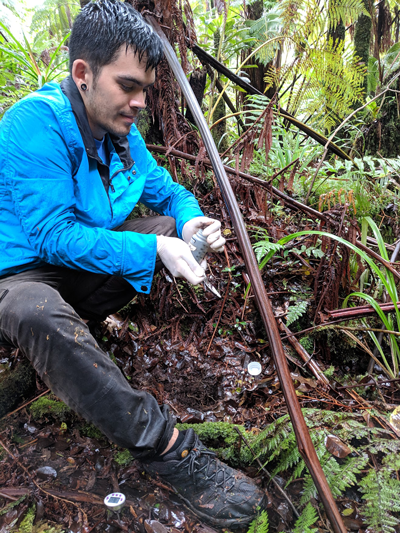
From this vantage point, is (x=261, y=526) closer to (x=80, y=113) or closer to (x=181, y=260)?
(x=181, y=260)

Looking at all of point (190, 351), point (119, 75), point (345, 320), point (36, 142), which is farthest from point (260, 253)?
point (36, 142)

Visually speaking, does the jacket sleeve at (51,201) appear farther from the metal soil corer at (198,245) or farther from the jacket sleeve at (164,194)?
the jacket sleeve at (164,194)

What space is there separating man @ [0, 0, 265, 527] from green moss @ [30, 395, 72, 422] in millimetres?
507

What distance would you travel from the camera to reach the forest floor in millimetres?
1448

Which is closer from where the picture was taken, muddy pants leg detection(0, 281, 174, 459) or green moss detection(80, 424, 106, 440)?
muddy pants leg detection(0, 281, 174, 459)

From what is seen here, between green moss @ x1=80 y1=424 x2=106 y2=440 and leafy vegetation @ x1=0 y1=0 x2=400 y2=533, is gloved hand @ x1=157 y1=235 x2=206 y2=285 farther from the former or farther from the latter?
green moss @ x1=80 y1=424 x2=106 y2=440

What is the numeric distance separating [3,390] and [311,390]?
6.03 feet

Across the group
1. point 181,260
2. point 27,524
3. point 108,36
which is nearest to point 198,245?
point 181,260

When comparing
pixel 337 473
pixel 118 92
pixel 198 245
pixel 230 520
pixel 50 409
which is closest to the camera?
pixel 337 473

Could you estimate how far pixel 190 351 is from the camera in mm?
2326

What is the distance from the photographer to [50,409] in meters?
1.92

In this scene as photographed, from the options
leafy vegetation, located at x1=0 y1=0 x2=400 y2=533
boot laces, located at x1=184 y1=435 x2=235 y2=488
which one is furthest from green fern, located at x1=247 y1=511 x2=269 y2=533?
boot laces, located at x1=184 y1=435 x2=235 y2=488

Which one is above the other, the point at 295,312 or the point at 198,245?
the point at 198,245

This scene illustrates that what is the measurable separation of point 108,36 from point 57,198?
2.67ft
